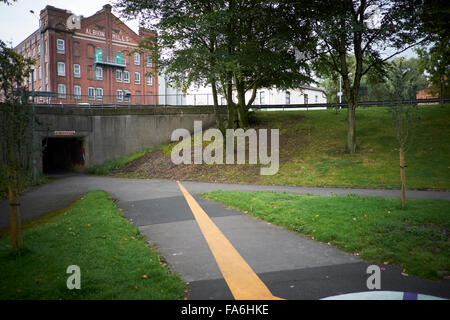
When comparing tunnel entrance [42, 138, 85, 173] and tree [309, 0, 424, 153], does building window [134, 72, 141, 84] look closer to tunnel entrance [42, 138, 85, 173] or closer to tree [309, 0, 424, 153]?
tunnel entrance [42, 138, 85, 173]

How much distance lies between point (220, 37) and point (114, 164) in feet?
44.2

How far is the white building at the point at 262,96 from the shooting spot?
32.2 m

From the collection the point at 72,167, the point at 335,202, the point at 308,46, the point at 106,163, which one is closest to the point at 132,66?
the point at 72,167

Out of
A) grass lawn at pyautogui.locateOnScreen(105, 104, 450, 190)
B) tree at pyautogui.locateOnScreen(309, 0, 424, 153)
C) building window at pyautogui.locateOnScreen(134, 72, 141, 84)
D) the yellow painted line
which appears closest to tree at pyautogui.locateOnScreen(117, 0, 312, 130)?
tree at pyautogui.locateOnScreen(309, 0, 424, 153)

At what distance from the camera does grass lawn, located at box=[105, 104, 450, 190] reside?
15742mm

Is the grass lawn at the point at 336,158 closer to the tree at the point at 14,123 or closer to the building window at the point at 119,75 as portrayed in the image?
the tree at the point at 14,123

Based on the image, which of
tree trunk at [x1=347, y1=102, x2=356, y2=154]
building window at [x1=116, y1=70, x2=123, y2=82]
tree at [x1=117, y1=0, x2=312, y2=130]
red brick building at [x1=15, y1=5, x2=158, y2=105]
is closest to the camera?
tree at [x1=117, y1=0, x2=312, y2=130]

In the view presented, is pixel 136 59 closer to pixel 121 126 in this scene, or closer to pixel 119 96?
pixel 119 96

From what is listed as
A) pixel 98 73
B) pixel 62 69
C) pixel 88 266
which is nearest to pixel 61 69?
pixel 62 69

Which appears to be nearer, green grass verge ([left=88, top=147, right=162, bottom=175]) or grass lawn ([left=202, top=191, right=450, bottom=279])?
grass lawn ([left=202, top=191, right=450, bottom=279])

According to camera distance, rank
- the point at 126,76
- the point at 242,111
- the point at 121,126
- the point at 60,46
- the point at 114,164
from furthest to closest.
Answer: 1. the point at 126,76
2. the point at 60,46
3. the point at 121,126
4. the point at 114,164
5. the point at 242,111

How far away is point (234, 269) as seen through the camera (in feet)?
17.8

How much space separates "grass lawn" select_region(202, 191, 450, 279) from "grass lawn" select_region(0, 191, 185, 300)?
376 centimetres
